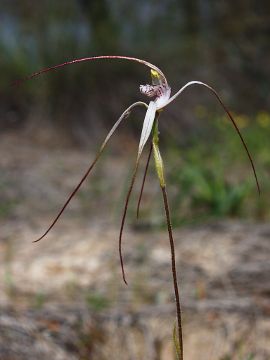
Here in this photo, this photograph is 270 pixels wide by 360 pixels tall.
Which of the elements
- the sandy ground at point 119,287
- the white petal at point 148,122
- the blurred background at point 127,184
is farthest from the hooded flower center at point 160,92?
the blurred background at point 127,184

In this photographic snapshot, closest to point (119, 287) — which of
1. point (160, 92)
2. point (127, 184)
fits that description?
point (127, 184)

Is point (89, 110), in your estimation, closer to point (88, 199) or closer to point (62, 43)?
point (62, 43)

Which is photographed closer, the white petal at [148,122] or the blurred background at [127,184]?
the white petal at [148,122]

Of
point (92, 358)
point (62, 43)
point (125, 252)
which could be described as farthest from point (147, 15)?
point (92, 358)

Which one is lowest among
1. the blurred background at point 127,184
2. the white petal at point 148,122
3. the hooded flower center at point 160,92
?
the blurred background at point 127,184

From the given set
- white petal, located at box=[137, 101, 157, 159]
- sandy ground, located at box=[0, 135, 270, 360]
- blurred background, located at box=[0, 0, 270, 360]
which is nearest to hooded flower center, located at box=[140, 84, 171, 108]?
white petal, located at box=[137, 101, 157, 159]

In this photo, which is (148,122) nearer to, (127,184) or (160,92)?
(160,92)

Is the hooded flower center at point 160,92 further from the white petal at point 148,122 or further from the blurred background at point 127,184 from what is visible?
the blurred background at point 127,184

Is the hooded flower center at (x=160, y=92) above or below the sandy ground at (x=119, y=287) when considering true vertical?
above
